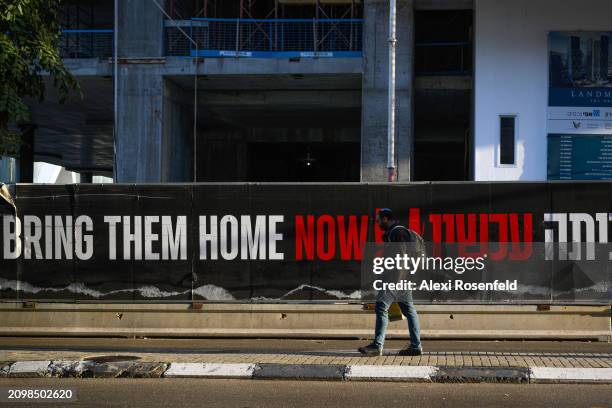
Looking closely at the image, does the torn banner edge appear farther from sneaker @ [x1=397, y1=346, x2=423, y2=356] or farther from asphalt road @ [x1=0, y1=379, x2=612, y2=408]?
sneaker @ [x1=397, y1=346, x2=423, y2=356]

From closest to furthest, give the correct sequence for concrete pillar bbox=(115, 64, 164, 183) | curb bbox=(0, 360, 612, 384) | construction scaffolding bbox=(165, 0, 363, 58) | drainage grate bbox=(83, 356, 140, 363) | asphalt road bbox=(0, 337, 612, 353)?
curb bbox=(0, 360, 612, 384), drainage grate bbox=(83, 356, 140, 363), asphalt road bbox=(0, 337, 612, 353), concrete pillar bbox=(115, 64, 164, 183), construction scaffolding bbox=(165, 0, 363, 58)

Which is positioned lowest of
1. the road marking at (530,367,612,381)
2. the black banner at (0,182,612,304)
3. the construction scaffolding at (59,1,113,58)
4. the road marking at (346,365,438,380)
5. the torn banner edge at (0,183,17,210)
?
the road marking at (346,365,438,380)

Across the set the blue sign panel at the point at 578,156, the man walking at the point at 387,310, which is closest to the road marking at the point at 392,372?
the man walking at the point at 387,310

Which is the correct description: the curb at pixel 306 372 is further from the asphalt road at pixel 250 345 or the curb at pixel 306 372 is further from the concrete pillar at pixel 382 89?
the concrete pillar at pixel 382 89

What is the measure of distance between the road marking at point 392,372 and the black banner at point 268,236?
283cm

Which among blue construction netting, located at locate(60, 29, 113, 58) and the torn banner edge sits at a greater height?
blue construction netting, located at locate(60, 29, 113, 58)

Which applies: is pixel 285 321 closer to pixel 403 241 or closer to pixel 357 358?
pixel 357 358

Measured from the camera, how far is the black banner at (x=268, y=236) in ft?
36.2

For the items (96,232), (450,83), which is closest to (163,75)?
(450,83)

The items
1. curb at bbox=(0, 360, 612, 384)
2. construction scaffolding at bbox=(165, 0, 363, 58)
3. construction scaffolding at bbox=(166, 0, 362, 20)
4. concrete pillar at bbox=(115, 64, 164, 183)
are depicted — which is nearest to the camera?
curb at bbox=(0, 360, 612, 384)

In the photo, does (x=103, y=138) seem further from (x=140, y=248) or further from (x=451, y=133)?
(x=140, y=248)

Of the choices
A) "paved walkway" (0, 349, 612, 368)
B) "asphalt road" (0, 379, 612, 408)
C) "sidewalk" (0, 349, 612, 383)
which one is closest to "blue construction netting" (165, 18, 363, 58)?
"paved walkway" (0, 349, 612, 368)

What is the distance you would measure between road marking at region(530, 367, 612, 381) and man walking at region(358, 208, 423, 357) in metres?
1.53

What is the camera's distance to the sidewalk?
8.09 meters
